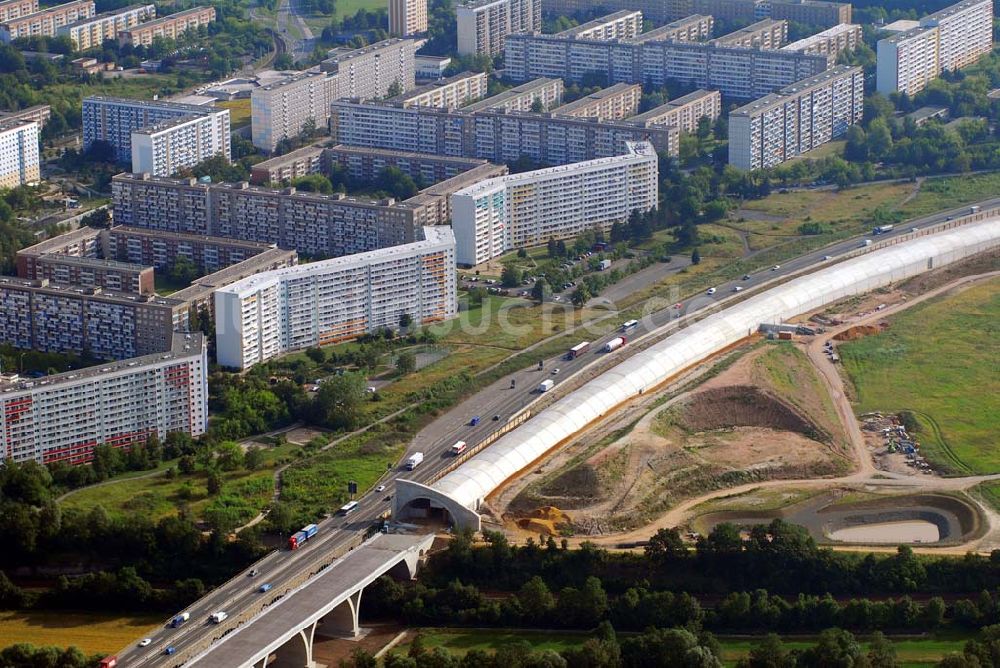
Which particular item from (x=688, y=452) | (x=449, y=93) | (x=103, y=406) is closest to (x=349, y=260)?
(x=103, y=406)

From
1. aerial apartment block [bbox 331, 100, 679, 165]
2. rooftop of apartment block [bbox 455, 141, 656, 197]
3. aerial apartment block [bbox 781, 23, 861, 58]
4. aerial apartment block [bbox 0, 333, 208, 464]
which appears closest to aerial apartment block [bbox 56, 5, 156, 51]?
aerial apartment block [bbox 331, 100, 679, 165]

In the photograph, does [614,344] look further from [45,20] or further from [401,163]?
Result: [45,20]

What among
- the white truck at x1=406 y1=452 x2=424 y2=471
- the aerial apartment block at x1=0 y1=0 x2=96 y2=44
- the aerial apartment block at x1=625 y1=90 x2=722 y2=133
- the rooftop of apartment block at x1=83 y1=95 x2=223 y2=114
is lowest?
the white truck at x1=406 y1=452 x2=424 y2=471

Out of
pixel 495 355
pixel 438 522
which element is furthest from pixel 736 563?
pixel 495 355

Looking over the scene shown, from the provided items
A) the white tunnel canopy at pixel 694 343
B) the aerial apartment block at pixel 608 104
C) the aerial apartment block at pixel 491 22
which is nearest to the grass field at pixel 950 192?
the white tunnel canopy at pixel 694 343

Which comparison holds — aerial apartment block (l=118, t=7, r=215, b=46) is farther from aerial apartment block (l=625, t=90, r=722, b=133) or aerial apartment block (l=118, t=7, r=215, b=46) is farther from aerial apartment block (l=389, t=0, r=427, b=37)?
aerial apartment block (l=625, t=90, r=722, b=133)
